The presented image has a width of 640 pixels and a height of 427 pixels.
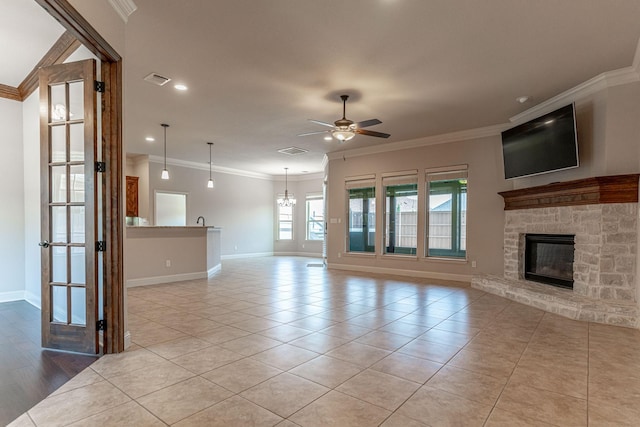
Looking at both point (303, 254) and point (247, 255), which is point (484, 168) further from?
point (247, 255)

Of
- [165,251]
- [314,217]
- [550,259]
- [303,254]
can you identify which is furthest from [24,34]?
[303,254]

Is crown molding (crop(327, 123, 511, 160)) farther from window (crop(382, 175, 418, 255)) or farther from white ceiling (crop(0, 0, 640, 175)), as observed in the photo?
window (crop(382, 175, 418, 255))

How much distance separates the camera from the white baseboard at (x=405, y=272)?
667cm

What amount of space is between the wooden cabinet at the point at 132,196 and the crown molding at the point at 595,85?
31.0ft

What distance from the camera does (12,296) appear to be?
4816mm

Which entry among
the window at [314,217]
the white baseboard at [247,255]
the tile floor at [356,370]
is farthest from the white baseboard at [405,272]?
the white baseboard at [247,255]

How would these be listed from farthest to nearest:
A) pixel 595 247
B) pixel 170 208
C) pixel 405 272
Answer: pixel 170 208, pixel 405 272, pixel 595 247

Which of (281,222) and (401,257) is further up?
(281,222)

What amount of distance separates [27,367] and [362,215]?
21.6ft

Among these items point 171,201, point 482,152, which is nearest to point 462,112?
point 482,152

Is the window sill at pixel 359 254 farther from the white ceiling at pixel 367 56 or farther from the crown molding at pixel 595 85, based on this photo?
the crown molding at pixel 595 85

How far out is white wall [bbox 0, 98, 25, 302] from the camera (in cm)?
471

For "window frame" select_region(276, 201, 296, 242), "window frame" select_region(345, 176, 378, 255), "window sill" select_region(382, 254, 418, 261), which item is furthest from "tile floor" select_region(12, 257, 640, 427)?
"window frame" select_region(276, 201, 296, 242)

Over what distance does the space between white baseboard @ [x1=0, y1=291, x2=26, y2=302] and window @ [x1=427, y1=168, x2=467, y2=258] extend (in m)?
7.11
